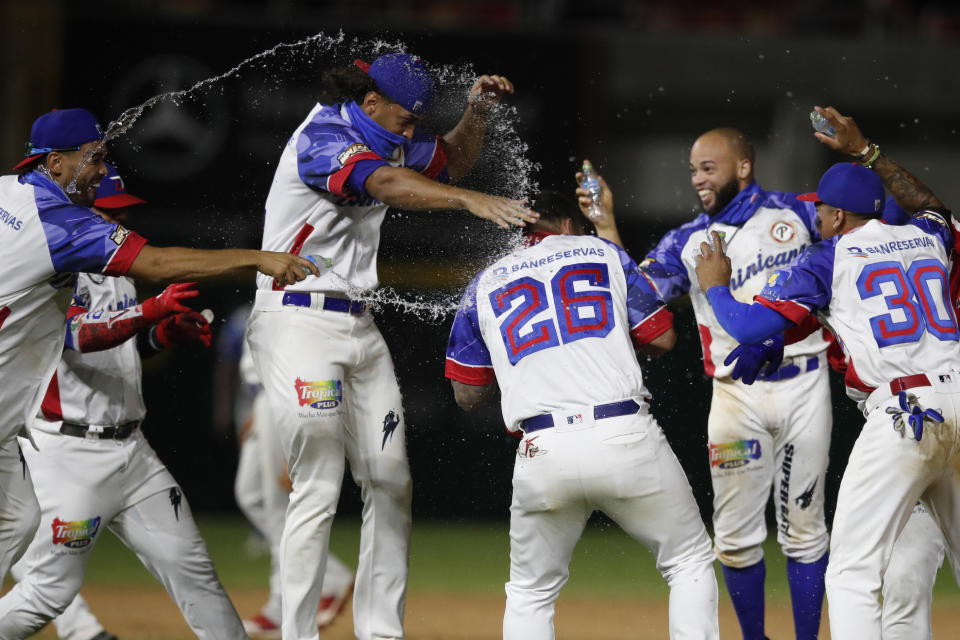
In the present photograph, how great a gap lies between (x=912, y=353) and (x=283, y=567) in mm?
2733

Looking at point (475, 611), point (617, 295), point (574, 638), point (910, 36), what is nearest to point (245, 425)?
Answer: point (475, 611)

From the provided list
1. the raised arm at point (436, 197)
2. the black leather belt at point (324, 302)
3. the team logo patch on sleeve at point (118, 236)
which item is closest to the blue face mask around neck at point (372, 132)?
the raised arm at point (436, 197)

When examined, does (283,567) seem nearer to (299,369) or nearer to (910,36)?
(299,369)

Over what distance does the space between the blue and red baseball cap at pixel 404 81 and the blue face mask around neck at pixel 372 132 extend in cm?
14

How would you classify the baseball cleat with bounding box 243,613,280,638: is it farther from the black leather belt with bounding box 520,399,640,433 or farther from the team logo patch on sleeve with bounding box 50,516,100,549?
the black leather belt with bounding box 520,399,640,433

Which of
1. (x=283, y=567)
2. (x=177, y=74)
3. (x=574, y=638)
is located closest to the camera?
(x=283, y=567)

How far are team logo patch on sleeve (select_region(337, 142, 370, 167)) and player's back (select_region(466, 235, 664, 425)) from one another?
0.88 metres

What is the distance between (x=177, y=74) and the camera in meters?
10.2

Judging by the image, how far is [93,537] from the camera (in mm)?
A: 5023

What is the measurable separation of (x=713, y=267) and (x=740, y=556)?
1.78 meters

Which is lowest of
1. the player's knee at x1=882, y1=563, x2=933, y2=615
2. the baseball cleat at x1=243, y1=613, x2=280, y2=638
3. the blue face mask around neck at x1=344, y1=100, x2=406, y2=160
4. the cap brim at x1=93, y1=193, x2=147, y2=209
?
the baseball cleat at x1=243, y1=613, x2=280, y2=638

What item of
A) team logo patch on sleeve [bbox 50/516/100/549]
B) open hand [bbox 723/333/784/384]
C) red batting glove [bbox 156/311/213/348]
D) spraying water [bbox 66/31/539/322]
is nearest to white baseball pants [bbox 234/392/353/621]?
spraying water [bbox 66/31/539/322]

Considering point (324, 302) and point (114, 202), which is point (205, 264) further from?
point (114, 202)

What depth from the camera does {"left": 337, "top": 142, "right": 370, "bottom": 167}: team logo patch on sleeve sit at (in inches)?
190
